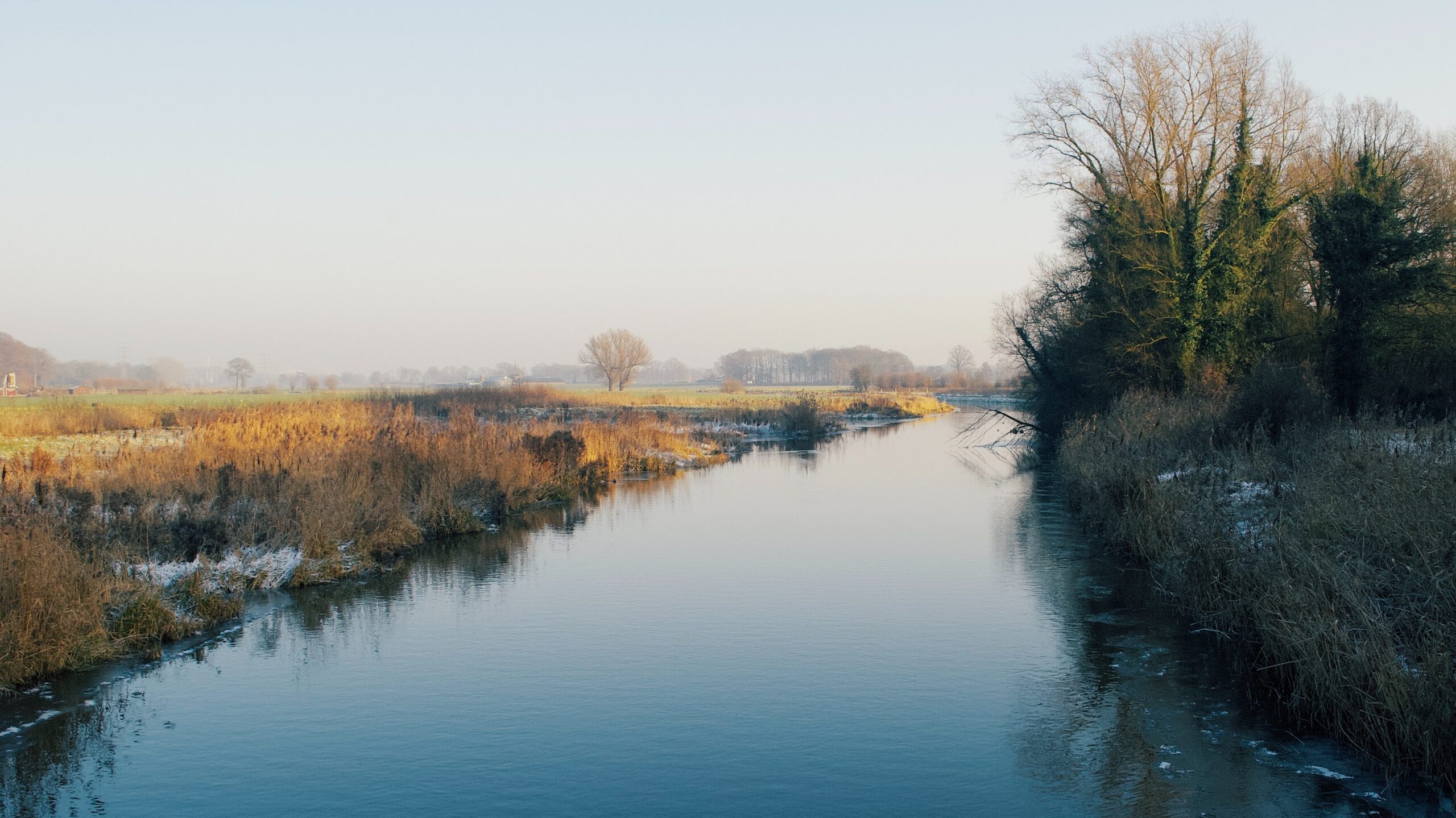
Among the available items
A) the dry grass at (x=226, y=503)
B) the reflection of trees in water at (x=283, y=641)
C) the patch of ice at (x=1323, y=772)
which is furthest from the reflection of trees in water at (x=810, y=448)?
the patch of ice at (x=1323, y=772)

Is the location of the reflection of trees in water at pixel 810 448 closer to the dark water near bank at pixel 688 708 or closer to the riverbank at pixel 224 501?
the riverbank at pixel 224 501

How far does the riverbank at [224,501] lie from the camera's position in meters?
9.30

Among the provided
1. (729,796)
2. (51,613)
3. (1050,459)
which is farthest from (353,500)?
(1050,459)

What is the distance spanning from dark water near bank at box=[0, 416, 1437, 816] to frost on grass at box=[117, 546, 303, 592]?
46 centimetres

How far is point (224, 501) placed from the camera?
569 inches

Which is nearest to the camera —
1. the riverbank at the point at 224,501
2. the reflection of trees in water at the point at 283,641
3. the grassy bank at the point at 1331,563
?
the grassy bank at the point at 1331,563

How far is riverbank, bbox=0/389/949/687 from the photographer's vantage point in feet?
30.5

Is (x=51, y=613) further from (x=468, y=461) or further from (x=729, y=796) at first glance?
(x=468, y=461)

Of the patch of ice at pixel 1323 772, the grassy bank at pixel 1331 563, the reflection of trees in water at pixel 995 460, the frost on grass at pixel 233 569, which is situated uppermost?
the grassy bank at pixel 1331 563

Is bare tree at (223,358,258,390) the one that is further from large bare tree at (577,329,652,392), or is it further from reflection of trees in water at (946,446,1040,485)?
reflection of trees in water at (946,446,1040,485)

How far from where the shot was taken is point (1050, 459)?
106ft

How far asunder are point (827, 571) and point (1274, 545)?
21.2 feet

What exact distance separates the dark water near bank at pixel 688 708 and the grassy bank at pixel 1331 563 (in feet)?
1.43

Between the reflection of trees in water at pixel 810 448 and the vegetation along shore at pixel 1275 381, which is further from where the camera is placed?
the reflection of trees in water at pixel 810 448
